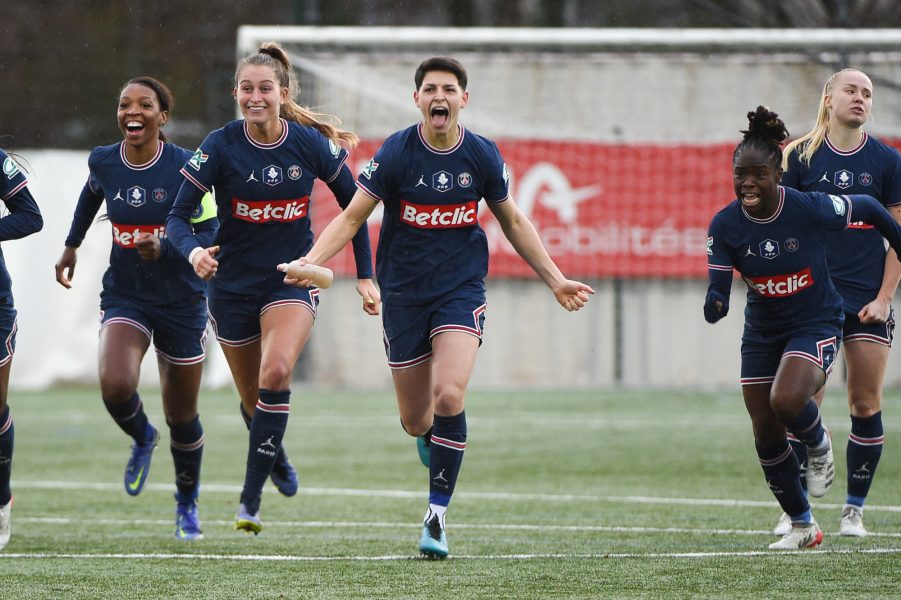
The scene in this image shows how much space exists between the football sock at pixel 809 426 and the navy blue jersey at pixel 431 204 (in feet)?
5.09

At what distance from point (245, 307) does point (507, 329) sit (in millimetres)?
10616

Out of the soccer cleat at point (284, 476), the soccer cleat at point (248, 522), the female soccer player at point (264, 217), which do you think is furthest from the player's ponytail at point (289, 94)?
the soccer cleat at point (248, 522)

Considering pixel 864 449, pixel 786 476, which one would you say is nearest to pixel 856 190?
pixel 864 449

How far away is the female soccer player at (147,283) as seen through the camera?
7414 millimetres

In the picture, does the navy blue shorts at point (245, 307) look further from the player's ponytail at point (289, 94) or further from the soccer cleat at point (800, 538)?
the soccer cleat at point (800, 538)

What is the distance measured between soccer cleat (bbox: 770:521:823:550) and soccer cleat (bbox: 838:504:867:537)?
438 millimetres

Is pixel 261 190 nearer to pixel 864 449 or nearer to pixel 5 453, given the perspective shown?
pixel 5 453

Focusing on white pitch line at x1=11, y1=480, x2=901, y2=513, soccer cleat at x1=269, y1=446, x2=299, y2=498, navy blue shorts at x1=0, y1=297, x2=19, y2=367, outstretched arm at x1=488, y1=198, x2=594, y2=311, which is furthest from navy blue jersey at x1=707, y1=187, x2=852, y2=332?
navy blue shorts at x1=0, y1=297, x2=19, y2=367

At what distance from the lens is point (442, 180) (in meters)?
6.81

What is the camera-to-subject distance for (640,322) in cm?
1778

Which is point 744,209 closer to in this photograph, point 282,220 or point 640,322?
point 282,220

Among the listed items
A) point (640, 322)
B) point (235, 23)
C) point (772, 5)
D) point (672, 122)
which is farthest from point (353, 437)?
point (235, 23)

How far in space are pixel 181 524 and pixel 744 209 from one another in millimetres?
3185

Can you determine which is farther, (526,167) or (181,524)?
(526,167)
